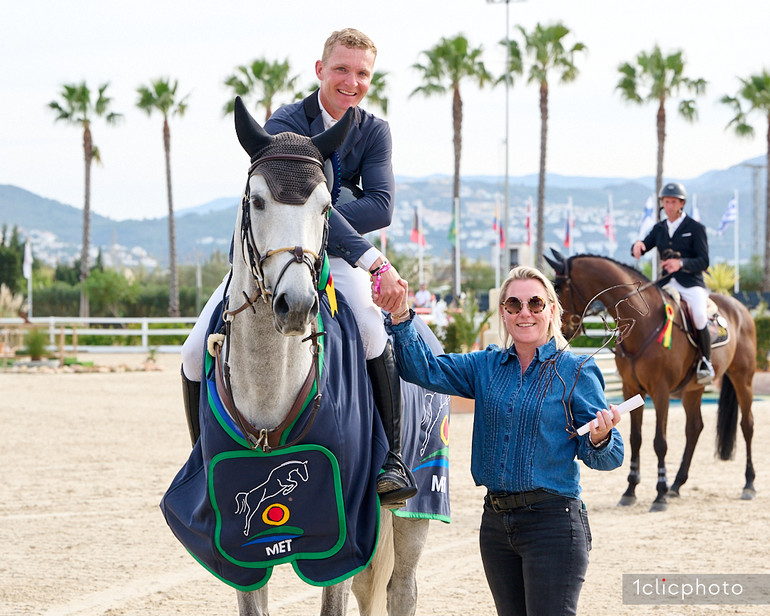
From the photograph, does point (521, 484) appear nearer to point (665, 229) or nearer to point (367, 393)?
point (367, 393)

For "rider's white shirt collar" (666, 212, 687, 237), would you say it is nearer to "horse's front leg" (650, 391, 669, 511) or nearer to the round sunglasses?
"horse's front leg" (650, 391, 669, 511)

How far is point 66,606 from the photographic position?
557 cm

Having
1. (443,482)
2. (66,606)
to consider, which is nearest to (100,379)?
(66,606)

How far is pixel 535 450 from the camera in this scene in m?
3.35

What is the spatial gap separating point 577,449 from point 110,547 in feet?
15.7

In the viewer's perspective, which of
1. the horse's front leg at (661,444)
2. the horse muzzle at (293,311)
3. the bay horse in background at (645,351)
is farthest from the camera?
the bay horse in background at (645,351)

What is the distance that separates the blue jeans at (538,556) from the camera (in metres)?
3.24

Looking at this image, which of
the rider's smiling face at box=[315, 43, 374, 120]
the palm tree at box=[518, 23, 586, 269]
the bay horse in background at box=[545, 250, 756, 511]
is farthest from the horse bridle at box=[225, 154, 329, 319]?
the palm tree at box=[518, 23, 586, 269]

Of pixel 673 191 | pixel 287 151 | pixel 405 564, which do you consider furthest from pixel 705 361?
pixel 287 151

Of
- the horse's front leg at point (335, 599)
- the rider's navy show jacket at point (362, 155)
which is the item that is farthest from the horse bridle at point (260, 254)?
the horse's front leg at point (335, 599)

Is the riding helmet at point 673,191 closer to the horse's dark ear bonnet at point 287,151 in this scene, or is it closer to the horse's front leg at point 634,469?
the horse's front leg at point 634,469

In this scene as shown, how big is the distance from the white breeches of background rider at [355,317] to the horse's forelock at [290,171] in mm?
808

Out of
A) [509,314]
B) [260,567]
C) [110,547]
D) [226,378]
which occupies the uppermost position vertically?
[509,314]
